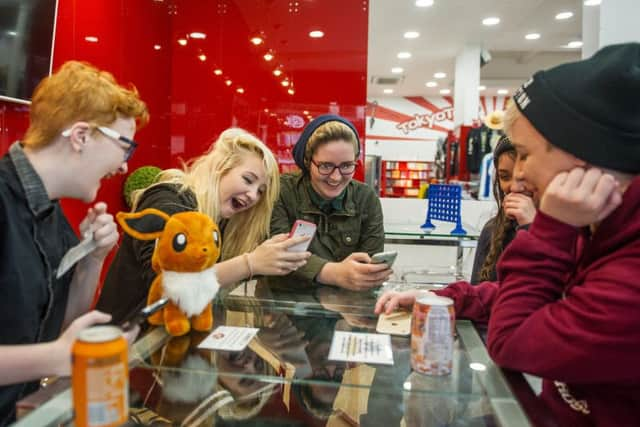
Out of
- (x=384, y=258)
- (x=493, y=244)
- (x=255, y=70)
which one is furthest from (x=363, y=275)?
(x=255, y=70)

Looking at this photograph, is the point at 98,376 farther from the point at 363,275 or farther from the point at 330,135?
the point at 330,135

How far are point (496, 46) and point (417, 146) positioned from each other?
5.71 meters

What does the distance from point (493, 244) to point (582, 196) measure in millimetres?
1301

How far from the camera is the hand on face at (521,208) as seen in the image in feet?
6.39

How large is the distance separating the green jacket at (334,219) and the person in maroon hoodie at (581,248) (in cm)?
150

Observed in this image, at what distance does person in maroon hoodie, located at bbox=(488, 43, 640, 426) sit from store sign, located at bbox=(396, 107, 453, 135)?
14.3m

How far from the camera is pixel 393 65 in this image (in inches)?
416

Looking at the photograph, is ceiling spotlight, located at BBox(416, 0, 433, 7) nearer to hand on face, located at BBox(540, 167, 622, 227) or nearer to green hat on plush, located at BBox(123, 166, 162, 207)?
green hat on plush, located at BBox(123, 166, 162, 207)

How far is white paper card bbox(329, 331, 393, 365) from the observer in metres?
1.15

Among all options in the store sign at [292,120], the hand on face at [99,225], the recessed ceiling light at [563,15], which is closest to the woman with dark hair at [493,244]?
the hand on face at [99,225]

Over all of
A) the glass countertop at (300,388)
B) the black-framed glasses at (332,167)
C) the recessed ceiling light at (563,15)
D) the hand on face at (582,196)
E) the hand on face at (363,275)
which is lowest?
the glass countertop at (300,388)

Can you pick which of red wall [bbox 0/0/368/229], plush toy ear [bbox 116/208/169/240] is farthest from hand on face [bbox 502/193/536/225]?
red wall [bbox 0/0/368/229]

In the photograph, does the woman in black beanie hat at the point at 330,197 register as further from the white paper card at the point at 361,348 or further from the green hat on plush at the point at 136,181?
the green hat on plush at the point at 136,181

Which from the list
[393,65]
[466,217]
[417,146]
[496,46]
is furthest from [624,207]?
[417,146]
